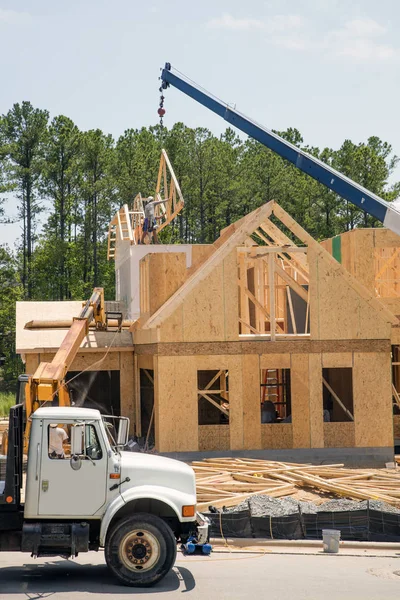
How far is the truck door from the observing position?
1129 centimetres

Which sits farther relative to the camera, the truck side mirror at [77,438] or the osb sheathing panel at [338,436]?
the osb sheathing panel at [338,436]

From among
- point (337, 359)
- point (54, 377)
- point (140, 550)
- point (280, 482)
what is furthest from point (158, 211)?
point (140, 550)

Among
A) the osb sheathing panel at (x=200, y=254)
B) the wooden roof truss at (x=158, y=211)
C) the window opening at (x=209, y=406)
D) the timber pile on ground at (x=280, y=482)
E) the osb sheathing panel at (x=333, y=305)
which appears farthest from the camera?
the wooden roof truss at (x=158, y=211)

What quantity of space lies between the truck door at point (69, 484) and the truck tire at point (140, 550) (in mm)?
493

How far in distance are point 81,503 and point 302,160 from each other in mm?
14212

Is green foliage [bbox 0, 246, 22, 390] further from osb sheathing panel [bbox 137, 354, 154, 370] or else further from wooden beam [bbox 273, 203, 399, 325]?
wooden beam [bbox 273, 203, 399, 325]

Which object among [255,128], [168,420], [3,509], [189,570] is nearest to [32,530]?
[3,509]

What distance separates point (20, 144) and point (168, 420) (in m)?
39.7

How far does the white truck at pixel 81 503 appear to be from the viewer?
11.2 meters

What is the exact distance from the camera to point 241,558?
13578mm

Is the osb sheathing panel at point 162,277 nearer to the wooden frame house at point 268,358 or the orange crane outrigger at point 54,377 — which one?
the wooden frame house at point 268,358

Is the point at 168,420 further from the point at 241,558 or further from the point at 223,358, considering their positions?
the point at 241,558

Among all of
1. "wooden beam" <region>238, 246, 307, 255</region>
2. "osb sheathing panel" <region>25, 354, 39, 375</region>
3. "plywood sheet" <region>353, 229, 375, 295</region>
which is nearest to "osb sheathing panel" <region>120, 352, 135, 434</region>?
"osb sheathing panel" <region>25, 354, 39, 375</region>

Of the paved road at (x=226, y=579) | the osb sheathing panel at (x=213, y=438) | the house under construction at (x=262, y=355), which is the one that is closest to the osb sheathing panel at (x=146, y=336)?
the house under construction at (x=262, y=355)
